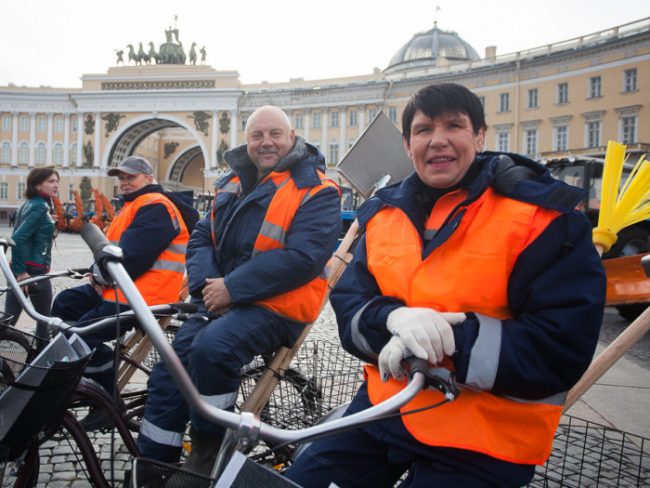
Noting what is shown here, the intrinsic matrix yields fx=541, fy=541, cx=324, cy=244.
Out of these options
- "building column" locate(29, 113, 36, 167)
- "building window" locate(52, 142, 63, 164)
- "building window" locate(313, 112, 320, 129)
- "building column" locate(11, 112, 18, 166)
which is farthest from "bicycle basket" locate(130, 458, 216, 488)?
"building column" locate(11, 112, 18, 166)

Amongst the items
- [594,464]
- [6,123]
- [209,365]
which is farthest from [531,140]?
[6,123]

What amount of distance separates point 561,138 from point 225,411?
42849mm

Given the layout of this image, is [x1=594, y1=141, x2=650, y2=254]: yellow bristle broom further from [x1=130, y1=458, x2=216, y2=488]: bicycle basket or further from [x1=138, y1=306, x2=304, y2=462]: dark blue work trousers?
[x1=130, y1=458, x2=216, y2=488]: bicycle basket

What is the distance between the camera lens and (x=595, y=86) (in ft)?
124

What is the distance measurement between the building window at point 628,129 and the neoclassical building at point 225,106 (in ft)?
14.7

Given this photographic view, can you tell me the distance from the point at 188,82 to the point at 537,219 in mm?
57377

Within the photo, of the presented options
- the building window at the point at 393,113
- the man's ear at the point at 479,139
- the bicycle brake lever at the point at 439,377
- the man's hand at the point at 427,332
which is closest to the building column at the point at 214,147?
the building window at the point at 393,113

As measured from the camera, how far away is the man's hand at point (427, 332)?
1.42 m

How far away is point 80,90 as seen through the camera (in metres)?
56.7

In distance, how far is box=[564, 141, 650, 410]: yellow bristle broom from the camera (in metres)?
1.99

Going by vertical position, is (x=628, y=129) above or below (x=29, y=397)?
above

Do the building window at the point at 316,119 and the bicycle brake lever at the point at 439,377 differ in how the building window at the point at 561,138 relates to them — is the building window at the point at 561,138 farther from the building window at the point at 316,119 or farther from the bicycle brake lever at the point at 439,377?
the bicycle brake lever at the point at 439,377

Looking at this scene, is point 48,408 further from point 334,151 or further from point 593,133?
point 334,151

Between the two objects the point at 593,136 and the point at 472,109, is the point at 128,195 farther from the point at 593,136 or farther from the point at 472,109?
the point at 593,136
